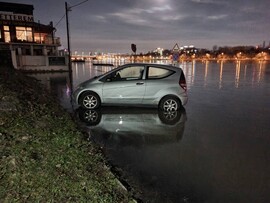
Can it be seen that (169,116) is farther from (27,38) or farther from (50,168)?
(27,38)

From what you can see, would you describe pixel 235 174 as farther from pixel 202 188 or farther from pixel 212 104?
pixel 212 104

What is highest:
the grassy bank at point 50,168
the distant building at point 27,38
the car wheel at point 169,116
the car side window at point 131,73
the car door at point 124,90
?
the distant building at point 27,38

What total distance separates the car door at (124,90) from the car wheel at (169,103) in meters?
0.85

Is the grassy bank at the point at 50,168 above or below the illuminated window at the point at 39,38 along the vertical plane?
below

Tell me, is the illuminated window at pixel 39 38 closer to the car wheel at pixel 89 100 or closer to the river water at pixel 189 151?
the car wheel at pixel 89 100

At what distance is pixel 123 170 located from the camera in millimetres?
4348

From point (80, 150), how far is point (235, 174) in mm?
2988

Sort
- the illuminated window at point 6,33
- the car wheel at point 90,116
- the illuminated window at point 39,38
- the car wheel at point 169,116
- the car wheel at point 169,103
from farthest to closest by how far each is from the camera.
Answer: the illuminated window at point 39,38
the illuminated window at point 6,33
the car wheel at point 169,103
the car wheel at point 169,116
the car wheel at point 90,116

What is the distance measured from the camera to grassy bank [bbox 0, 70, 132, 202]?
123 inches

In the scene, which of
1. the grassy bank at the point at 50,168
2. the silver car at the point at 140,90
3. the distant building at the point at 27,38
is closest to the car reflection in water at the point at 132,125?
the silver car at the point at 140,90

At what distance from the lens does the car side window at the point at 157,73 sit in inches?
354

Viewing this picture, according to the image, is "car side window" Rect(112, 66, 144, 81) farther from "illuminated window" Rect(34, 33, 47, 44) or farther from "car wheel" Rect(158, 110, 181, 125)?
"illuminated window" Rect(34, 33, 47, 44)

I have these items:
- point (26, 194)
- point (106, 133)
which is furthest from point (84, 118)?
point (26, 194)

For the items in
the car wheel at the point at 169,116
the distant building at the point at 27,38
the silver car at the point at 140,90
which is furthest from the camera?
the distant building at the point at 27,38
